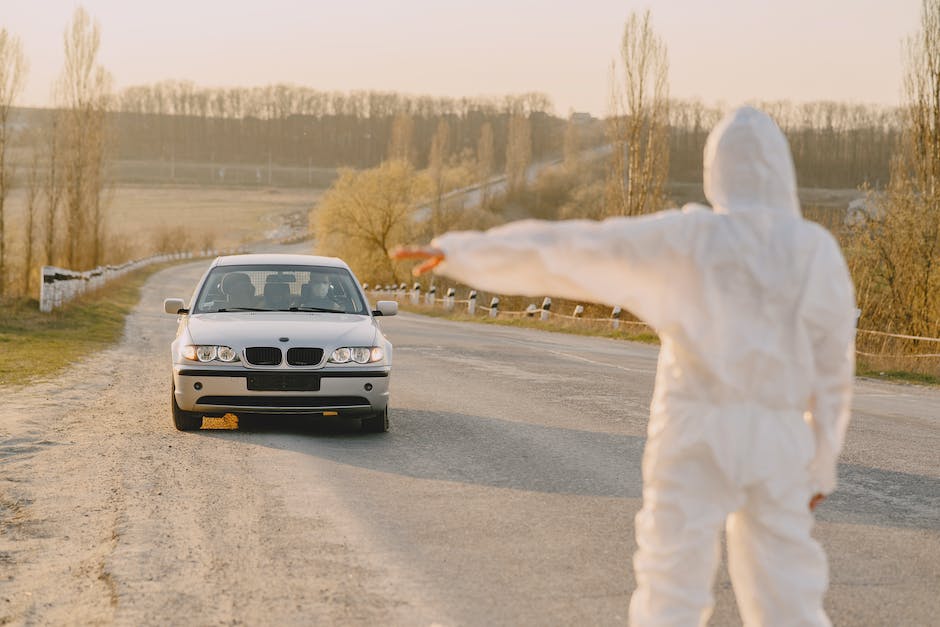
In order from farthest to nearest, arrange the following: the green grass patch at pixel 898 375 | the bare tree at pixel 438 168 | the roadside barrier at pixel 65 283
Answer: the bare tree at pixel 438 168
the roadside barrier at pixel 65 283
the green grass patch at pixel 898 375

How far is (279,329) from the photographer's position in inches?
409

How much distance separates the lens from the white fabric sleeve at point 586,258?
3598 mm

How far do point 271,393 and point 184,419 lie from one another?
95 cm

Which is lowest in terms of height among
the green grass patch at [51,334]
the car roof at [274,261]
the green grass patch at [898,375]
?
the green grass patch at [51,334]

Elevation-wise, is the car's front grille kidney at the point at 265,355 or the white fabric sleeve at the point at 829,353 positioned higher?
the white fabric sleeve at the point at 829,353

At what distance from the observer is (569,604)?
520 cm

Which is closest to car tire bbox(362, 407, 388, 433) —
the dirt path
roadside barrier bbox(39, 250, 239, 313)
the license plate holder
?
the license plate holder

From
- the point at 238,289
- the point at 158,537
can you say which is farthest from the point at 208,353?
the point at 158,537

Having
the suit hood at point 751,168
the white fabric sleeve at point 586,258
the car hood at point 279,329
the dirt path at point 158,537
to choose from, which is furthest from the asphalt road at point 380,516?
the suit hood at point 751,168

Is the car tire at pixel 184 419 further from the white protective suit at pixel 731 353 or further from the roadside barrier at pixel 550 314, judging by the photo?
the roadside barrier at pixel 550 314

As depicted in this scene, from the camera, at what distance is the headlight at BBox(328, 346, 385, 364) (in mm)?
10172

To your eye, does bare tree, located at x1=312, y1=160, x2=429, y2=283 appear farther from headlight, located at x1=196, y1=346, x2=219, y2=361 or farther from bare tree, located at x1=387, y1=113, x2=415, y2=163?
headlight, located at x1=196, y1=346, x2=219, y2=361

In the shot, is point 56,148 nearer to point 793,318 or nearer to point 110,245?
point 110,245

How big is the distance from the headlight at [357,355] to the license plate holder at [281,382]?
0.29 meters
